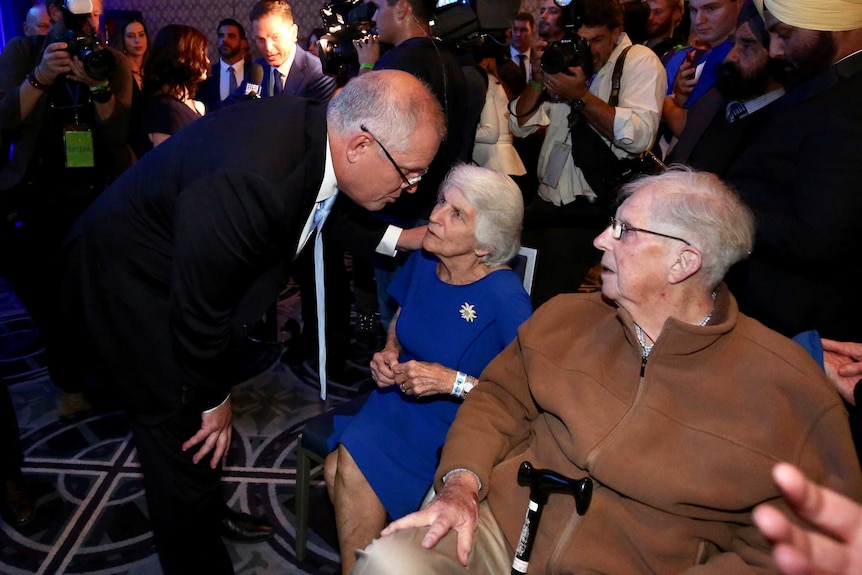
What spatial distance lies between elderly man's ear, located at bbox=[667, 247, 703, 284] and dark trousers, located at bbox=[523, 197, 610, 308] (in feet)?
4.66

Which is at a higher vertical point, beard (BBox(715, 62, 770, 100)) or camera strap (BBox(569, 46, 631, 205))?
beard (BBox(715, 62, 770, 100))

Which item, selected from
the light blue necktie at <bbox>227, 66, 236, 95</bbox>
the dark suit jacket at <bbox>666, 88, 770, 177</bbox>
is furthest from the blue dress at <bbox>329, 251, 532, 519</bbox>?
the light blue necktie at <bbox>227, 66, 236, 95</bbox>

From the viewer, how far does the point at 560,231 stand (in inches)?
114

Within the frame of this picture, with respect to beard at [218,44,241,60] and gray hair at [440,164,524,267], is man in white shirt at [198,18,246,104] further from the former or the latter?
gray hair at [440,164,524,267]

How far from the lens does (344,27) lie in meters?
2.94

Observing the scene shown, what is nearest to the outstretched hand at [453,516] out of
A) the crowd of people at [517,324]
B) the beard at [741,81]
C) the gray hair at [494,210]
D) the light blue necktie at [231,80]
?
the crowd of people at [517,324]

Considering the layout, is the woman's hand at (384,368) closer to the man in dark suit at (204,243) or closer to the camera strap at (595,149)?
the man in dark suit at (204,243)

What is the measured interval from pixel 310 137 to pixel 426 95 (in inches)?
12.6

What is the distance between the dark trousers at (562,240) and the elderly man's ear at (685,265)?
1421 millimetres

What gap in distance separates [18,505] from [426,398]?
1.63 metres

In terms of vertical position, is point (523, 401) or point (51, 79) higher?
point (51, 79)

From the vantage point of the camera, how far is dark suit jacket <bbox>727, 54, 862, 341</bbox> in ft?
5.50

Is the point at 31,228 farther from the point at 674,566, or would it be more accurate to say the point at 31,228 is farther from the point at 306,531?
the point at 674,566

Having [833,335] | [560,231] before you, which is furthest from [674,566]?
[560,231]
